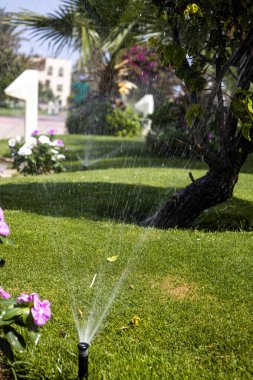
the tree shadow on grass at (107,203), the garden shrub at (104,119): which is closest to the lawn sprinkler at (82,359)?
the tree shadow on grass at (107,203)

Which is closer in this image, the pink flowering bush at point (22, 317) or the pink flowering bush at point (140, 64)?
the pink flowering bush at point (22, 317)

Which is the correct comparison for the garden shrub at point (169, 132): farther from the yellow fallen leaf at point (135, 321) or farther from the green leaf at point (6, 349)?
the green leaf at point (6, 349)

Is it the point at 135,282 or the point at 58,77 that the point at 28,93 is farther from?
the point at 58,77

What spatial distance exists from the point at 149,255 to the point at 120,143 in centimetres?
1092

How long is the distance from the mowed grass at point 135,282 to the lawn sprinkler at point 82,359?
7.2 inches

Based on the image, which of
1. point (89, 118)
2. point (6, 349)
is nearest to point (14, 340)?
point (6, 349)

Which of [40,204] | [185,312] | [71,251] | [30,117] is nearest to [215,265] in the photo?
[185,312]

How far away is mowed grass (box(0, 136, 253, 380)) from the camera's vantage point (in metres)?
2.31

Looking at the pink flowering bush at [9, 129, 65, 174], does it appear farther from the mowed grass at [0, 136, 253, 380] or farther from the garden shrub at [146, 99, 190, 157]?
the garden shrub at [146, 99, 190, 157]

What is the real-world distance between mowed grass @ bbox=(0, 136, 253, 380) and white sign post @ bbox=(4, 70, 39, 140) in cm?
435

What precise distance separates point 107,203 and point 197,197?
4.04ft

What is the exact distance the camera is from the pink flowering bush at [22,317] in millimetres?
1824

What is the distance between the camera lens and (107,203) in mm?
5141

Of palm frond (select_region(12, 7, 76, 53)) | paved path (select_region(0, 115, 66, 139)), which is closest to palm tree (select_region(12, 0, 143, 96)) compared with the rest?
palm frond (select_region(12, 7, 76, 53))
